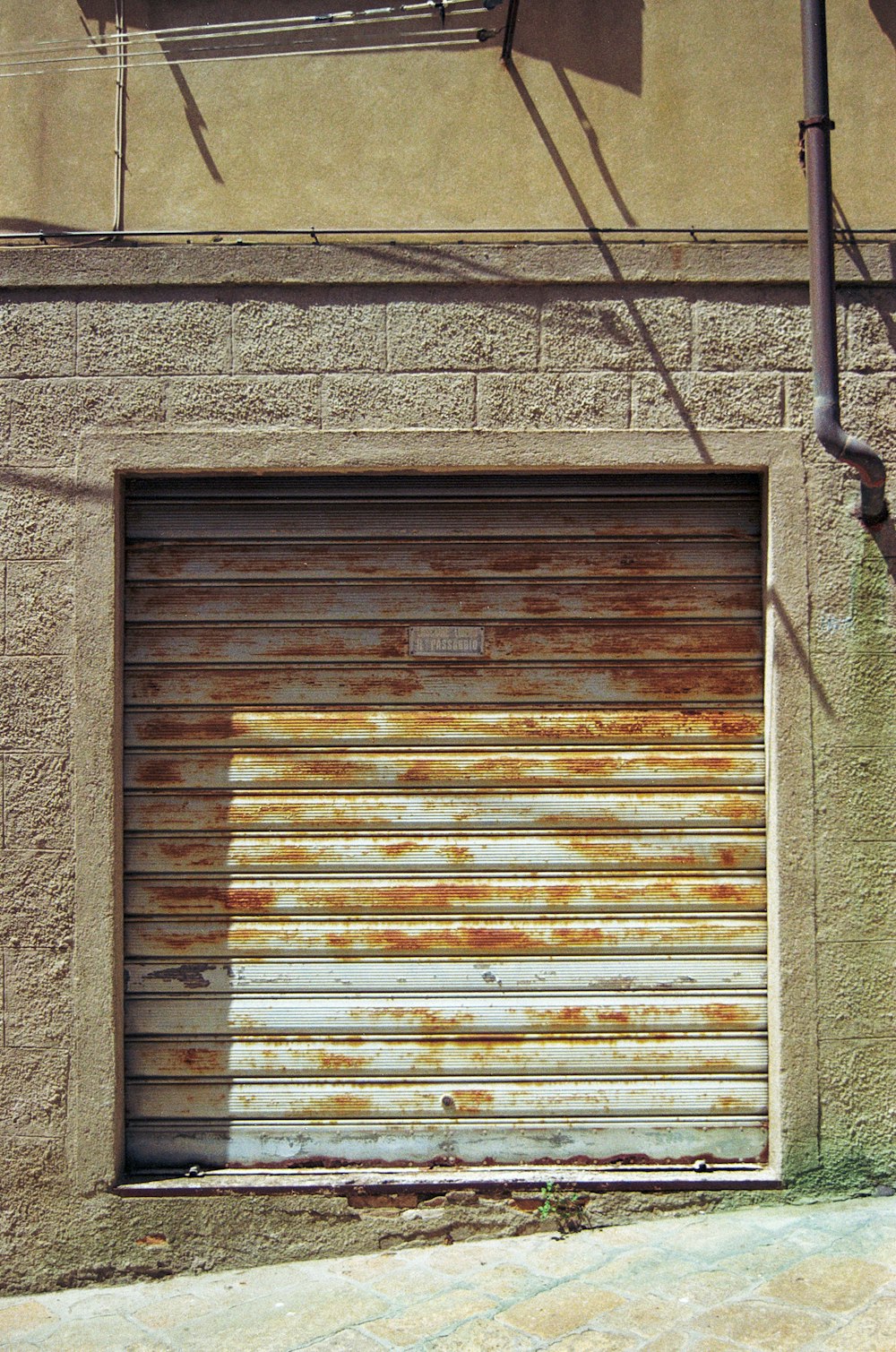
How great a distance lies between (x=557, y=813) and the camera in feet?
14.7

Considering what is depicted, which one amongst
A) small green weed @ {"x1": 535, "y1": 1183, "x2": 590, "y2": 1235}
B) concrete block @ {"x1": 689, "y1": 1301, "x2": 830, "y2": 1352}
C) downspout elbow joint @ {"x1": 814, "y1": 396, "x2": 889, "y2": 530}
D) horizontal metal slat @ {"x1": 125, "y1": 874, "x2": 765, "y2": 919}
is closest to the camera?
concrete block @ {"x1": 689, "y1": 1301, "x2": 830, "y2": 1352}

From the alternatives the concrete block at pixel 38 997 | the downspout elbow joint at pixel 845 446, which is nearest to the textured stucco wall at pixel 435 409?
the concrete block at pixel 38 997

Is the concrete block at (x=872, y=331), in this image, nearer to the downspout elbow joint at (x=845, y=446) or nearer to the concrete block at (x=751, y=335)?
the concrete block at (x=751, y=335)

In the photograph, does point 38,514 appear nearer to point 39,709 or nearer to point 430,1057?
point 39,709

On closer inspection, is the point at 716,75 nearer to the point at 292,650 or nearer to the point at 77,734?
the point at 292,650

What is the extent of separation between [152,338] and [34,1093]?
3055mm

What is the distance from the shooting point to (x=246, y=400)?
440 centimetres

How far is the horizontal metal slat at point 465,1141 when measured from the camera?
4363 mm

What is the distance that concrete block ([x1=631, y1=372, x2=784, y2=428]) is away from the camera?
4.38 metres

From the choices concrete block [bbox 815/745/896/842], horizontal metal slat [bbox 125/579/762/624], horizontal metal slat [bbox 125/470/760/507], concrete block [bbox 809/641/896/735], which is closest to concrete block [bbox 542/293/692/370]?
horizontal metal slat [bbox 125/470/760/507]

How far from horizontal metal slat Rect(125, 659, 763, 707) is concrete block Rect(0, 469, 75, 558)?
2.01ft

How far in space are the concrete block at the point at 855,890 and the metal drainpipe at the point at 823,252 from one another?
4.79 ft

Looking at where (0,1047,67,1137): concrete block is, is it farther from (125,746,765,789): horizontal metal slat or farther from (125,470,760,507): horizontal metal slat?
(125,470,760,507): horizontal metal slat

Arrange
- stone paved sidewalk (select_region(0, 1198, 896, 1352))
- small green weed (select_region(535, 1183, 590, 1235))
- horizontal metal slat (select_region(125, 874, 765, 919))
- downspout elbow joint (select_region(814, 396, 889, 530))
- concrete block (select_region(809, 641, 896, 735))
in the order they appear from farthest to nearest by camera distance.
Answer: horizontal metal slat (select_region(125, 874, 765, 919))
concrete block (select_region(809, 641, 896, 735))
small green weed (select_region(535, 1183, 590, 1235))
downspout elbow joint (select_region(814, 396, 889, 530))
stone paved sidewalk (select_region(0, 1198, 896, 1352))
